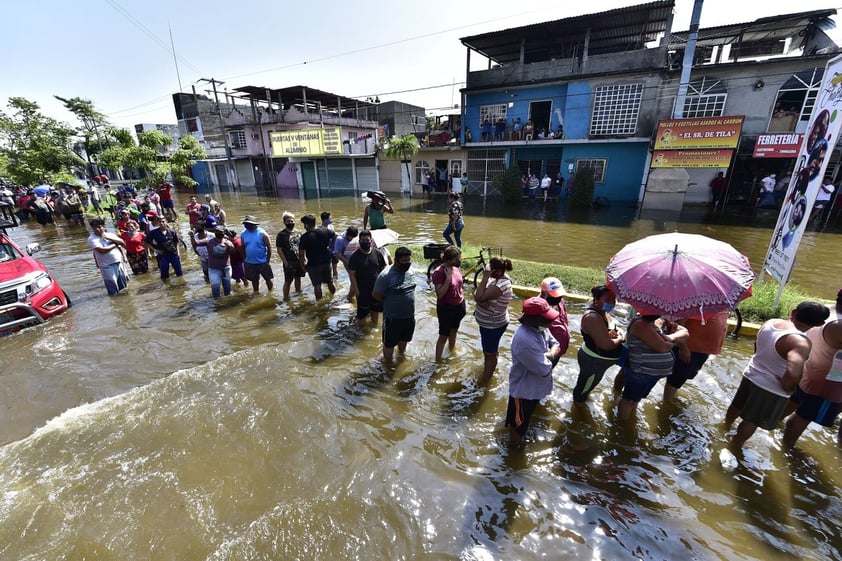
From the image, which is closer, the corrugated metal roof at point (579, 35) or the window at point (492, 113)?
the corrugated metal roof at point (579, 35)

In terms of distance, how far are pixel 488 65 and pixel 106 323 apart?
81.1ft

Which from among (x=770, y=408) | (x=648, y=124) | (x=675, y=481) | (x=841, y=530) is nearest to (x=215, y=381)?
(x=675, y=481)

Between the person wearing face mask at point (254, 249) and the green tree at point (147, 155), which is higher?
the green tree at point (147, 155)

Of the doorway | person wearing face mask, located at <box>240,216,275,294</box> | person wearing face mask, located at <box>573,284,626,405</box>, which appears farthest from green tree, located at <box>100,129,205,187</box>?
the doorway

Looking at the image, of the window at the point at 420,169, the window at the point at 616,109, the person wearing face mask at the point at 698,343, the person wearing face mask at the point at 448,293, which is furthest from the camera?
the window at the point at 420,169

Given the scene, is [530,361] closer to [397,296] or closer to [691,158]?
[397,296]

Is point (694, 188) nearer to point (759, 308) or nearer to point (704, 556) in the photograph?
point (759, 308)

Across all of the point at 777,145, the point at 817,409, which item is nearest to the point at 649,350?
the point at 817,409

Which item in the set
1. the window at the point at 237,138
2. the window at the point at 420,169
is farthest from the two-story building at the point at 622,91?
the window at the point at 237,138

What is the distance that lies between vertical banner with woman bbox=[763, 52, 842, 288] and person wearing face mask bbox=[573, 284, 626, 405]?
3.80m

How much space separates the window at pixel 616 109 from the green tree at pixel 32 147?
95.0ft

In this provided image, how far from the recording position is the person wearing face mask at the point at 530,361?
315cm

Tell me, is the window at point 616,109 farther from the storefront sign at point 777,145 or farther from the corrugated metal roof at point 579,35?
the storefront sign at point 777,145

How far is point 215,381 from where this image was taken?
4.68 meters
